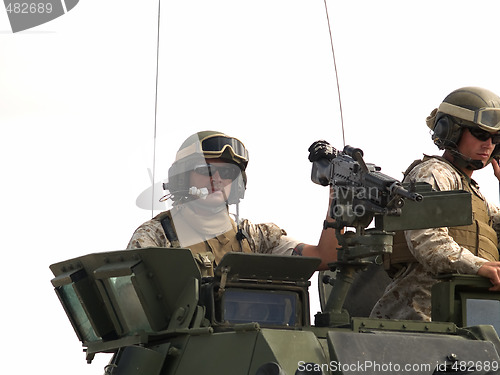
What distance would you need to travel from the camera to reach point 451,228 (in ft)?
34.5

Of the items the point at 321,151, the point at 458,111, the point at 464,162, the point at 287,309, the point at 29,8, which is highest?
the point at 29,8

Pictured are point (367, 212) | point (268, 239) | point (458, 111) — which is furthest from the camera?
point (268, 239)

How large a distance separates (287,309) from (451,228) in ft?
6.88

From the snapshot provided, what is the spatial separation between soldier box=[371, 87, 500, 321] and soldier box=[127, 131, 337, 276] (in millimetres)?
731

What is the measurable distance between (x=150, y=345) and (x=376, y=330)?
6.12 feet

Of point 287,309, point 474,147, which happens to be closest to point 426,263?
point 474,147

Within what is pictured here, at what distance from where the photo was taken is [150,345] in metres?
9.32

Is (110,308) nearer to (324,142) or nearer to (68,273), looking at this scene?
(68,273)

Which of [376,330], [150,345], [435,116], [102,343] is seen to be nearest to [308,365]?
[376,330]

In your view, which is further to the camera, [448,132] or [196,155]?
[448,132]

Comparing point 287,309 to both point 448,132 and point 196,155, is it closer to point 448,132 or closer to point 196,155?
point 196,155

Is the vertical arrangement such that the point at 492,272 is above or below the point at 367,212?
below

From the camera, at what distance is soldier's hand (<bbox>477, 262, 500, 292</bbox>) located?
9906 millimetres

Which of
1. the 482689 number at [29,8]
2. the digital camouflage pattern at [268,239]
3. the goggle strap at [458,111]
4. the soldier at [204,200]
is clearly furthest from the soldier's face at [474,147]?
the 482689 number at [29,8]
